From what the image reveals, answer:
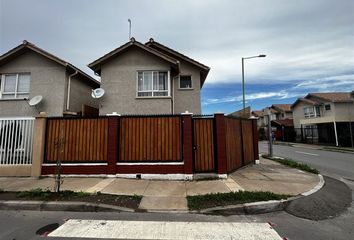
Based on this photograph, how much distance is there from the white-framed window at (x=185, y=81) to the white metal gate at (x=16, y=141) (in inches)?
353

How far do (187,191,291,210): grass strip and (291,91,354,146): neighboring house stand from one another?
77.4 feet

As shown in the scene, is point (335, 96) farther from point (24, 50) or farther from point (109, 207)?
point (24, 50)

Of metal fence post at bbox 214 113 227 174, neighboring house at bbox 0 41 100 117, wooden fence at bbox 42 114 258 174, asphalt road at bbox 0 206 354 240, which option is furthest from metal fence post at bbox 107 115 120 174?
neighboring house at bbox 0 41 100 117

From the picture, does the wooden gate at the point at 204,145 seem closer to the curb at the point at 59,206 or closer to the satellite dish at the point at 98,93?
the curb at the point at 59,206

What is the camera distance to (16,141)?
8.75m

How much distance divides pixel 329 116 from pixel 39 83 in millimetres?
31088

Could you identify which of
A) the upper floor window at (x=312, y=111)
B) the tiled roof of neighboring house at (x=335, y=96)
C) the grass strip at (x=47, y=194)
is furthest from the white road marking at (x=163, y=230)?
the upper floor window at (x=312, y=111)

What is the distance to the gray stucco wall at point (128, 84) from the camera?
38.5ft

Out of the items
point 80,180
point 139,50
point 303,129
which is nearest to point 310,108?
point 303,129

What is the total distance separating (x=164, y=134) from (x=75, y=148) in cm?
365

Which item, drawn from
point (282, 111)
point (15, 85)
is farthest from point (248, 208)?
point (282, 111)

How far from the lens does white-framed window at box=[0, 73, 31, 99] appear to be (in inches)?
475

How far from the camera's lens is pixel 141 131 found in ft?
28.0

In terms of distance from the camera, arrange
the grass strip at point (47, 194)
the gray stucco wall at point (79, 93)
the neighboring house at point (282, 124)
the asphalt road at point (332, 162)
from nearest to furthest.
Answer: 1. the grass strip at point (47, 194)
2. the asphalt road at point (332, 162)
3. the gray stucco wall at point (79, 93)
4. the neighboring house at point (282, 124)
